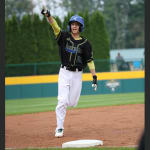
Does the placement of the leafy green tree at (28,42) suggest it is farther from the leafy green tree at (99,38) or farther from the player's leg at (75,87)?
the player's leg at (75,87)

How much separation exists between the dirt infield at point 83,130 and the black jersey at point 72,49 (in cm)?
129

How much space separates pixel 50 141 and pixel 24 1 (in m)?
54.9

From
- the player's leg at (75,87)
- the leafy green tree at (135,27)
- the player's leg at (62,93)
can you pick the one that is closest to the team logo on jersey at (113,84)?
the player's leg at (75,87)

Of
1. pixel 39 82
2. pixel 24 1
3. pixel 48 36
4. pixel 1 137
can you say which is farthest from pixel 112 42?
pixel 1 137

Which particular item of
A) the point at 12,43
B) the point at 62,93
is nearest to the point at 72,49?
the point at 62,93

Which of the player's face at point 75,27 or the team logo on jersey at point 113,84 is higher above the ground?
the player's face at point 75,27

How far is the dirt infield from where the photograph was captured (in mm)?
6441

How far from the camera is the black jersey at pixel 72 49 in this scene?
6.92m

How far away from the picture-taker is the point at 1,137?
12.1 ft

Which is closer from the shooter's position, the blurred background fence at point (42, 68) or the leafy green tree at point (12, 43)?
the blurred background fence at point (42, 68)

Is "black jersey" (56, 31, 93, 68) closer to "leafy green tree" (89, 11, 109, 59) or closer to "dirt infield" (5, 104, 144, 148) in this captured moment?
"dirt infield" (5, 104, 144, 148)

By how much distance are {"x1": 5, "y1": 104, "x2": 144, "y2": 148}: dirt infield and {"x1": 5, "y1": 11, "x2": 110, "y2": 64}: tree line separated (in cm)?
1317

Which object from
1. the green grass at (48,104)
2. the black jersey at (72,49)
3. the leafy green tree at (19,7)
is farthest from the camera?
the leafy green tree at (19,7)

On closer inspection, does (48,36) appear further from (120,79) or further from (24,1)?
(24,1)
